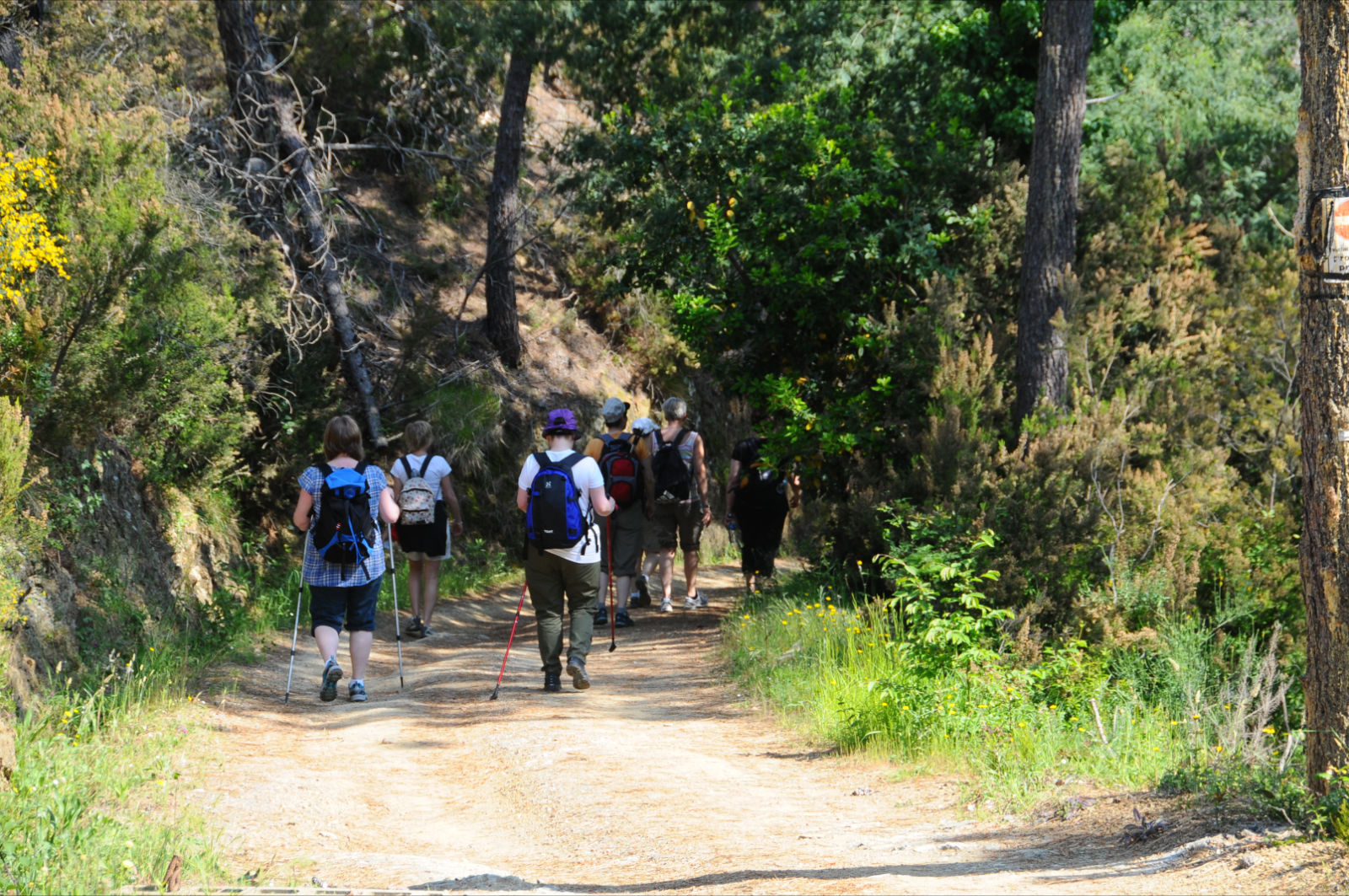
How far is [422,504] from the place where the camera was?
10812mm

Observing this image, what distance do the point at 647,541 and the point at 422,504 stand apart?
318cm

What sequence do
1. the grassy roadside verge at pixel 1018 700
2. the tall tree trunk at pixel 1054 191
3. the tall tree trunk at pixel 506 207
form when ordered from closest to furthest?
the grassy roadside verge at pixel 1018 700 < the tall tree trunk at pixel 1054 191 < the tall tree trunk at pixel 506 207

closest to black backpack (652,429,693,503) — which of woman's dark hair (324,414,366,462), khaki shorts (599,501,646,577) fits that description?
khaki shorts (599,501,646,577)

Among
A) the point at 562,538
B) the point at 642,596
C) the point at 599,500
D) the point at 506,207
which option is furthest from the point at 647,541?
the point at 506,207

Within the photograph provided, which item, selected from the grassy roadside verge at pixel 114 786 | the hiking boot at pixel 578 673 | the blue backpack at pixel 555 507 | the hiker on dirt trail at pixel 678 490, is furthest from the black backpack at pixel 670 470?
the grassy roadside verge at pixel 114 786

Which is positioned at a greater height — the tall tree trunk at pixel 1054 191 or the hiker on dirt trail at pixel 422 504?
the tall tree trunk at pixel 1054 191

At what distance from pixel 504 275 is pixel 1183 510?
1137 centimetres

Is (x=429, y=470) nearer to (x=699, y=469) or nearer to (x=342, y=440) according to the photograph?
(x=342, y=440)

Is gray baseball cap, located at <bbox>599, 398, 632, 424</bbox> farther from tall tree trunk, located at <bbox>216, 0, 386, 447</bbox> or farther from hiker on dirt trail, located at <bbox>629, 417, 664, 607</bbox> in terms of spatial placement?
tall tree trunk, located at <bbox>216, 0, 386, 447</bbox>

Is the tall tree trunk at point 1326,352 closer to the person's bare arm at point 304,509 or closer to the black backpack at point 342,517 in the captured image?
the black backpack at point 342,517

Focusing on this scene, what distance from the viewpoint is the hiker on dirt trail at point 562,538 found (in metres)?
8.23

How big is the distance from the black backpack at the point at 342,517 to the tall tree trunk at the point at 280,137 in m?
6.70

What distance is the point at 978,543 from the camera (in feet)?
26.3

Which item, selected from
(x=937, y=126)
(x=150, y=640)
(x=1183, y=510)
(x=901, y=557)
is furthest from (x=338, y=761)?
(x=937, y=126)
